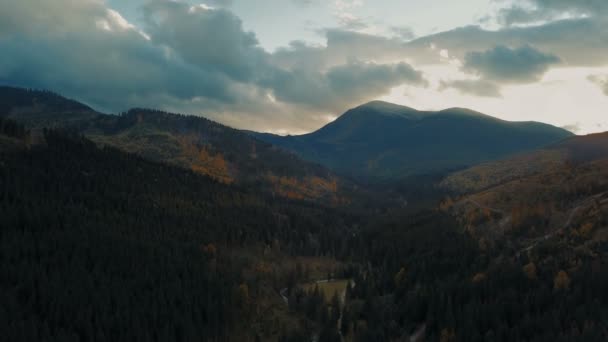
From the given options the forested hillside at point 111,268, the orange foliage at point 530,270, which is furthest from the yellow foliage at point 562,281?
the forested hillside at point 111,268

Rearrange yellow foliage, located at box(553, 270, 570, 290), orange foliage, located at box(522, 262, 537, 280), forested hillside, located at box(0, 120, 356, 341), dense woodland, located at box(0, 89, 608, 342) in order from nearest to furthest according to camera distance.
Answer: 1. forested hillside, located at box(0, 120, 356, 341)
2. dense woodland, located at box(0, 89, 608, 342)
3. yellow foliage, located at box(553, 270, 570, 290)
4. orange foliage, located at box(522, 262, 537, 280)

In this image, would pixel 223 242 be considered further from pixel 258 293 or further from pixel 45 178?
pixel 45 178

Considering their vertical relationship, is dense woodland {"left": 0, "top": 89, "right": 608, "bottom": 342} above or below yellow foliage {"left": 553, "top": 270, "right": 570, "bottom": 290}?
below

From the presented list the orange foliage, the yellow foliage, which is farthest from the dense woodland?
the orange foliage

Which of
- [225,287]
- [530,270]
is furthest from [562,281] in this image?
[225,287]

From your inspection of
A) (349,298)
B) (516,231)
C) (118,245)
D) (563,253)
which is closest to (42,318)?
(118,245)

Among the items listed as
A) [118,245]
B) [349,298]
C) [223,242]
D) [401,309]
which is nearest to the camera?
[401,309]

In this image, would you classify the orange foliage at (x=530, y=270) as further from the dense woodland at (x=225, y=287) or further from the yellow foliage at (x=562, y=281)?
the yellow foliage at (x=562, y=281)

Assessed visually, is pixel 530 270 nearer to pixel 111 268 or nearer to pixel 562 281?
pixel 562 281

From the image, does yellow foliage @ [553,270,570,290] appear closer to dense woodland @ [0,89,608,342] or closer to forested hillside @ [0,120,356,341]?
dense woodland @ [0,89,608,342]

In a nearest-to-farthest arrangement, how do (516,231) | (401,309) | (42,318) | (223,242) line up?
(42,318) → (401,309) → (516,231) → (223,242)

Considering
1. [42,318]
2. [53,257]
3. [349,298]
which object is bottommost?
[349,298]
